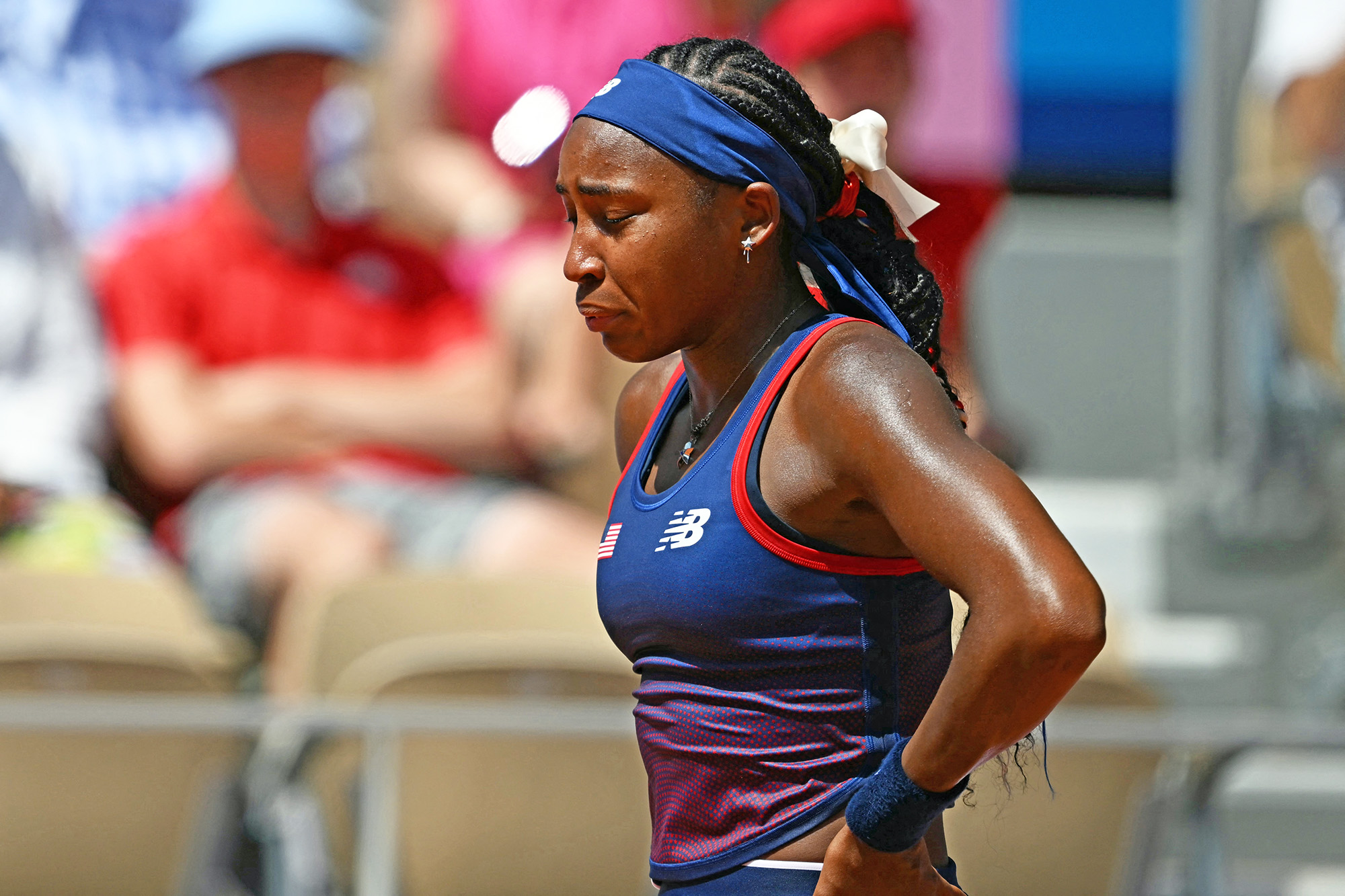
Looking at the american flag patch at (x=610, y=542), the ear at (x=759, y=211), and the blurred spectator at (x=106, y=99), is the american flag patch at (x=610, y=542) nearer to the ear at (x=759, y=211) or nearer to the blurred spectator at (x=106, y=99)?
the ear at (x=759, y=211)

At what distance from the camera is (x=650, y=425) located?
191cm

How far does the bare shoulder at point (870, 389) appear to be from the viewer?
1.48m

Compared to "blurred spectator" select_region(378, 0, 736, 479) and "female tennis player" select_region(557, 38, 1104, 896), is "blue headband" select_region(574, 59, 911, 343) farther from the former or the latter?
"blurred spectator" select_region(378, 0, 736, 479)

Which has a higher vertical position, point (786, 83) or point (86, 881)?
point (786, 83)

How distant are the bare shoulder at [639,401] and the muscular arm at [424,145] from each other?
11.0 feet

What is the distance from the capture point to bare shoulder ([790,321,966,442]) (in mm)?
1478

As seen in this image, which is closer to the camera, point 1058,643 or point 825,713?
point 1058,643

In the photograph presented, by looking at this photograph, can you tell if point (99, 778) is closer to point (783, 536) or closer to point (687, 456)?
point (687, 456)

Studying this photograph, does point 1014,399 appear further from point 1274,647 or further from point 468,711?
point 468,711

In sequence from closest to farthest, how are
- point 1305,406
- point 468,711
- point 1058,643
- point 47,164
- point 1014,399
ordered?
point 1058,643, point 468,711, point 47,164, point 1305,406, point 1014,399

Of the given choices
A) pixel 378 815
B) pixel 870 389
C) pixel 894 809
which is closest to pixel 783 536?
pixel 870 389

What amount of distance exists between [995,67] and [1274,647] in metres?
2.11

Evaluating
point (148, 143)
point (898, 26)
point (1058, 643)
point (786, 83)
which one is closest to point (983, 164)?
point (898, 26)

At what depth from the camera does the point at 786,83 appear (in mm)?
1691
